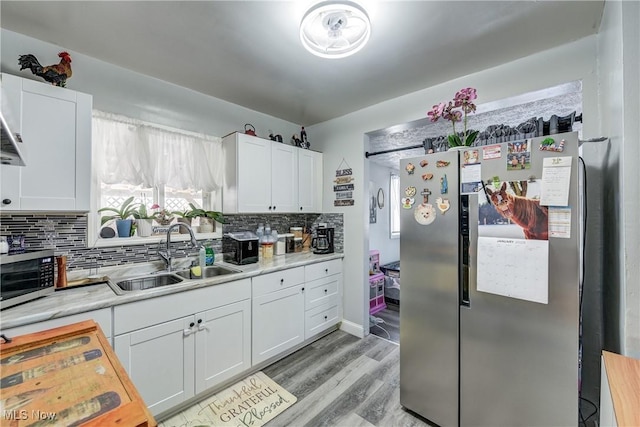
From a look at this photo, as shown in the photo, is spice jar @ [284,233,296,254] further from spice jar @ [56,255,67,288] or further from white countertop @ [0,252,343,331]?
spice jar @ [56,255,67,288]

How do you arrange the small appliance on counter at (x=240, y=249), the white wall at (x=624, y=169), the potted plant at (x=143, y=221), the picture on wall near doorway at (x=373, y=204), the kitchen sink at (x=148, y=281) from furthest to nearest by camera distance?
the picture on wall near doorway at (x=373, y=204) < the small appliance on counter at (x=240, y=249) < the potted plant at (x=143, y=221) < the kitchen sink at (x=148, y=281) < the white wall at (x=624, y=169)

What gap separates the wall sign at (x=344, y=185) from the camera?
10.0 ft

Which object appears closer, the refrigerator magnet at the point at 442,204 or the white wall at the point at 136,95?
the refrigerator magnet at the point at 442,204

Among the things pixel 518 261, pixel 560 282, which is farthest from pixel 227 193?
pixel 560 282

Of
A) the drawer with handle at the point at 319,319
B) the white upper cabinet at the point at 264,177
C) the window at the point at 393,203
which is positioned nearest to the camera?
the white upper cabinet at the point at 264,177

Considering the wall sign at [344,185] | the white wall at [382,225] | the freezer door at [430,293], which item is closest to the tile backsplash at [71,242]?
the wall sign at [344,185]

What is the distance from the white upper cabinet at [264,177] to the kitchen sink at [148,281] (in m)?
0.80

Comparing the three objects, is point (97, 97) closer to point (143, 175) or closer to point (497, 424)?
point (143, 175)

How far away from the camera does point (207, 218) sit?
262cm

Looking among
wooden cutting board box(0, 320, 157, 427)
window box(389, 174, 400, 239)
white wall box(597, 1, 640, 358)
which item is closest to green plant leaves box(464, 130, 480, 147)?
white wall box(597, 1, 640, 358)

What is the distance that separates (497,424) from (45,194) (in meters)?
2.95

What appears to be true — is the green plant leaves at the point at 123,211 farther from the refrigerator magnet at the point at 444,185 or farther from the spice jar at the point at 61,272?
the refrigerator magnet at the point at 444,185

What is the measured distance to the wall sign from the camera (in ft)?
10.0

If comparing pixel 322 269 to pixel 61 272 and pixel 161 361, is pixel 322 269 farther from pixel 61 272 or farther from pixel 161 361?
pixel 61 272
